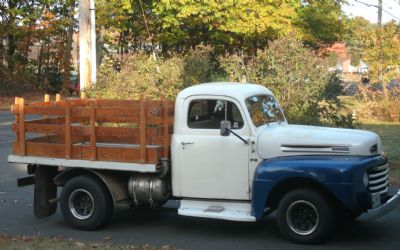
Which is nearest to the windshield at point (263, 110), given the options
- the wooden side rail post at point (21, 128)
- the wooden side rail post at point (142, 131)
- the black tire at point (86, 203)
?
the wooden side rail post at point (142, 131)

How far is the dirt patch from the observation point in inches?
267

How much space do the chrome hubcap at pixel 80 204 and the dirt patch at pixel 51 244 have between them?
2.32ft

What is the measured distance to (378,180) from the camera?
274 inches

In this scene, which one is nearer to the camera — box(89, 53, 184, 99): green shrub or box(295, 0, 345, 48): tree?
box(89, 53, 184, 99): green shrub

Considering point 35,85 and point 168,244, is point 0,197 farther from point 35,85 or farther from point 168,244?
point 35,85

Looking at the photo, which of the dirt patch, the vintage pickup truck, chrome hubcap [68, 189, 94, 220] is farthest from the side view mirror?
chrome hubcap [68, 189, 94, 220]

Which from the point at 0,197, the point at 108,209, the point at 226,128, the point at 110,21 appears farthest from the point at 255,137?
the point at 110,21

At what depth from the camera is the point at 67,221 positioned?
809 cm

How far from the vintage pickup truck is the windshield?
20 millimetres

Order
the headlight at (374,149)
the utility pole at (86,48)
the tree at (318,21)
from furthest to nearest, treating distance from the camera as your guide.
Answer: the tree at (318,21), the utility pole at (86,48), the headlight at (374,149)

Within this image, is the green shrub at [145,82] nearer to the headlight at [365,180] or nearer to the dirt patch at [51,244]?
the dirt patch at [51,244]

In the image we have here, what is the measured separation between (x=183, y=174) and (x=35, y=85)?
32.4m

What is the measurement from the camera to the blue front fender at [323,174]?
21.5 ft

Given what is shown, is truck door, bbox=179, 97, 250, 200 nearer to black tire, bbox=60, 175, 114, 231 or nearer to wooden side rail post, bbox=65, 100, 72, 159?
black tire, bbox=60, 175, 114, 231
